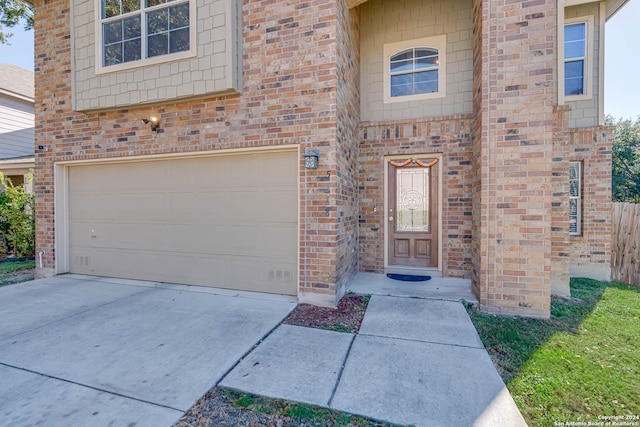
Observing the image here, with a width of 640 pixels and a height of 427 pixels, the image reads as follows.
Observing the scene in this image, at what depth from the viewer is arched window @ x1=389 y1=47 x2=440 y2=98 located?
5.61m

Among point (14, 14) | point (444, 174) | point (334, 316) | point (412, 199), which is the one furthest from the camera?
point (14, 14)

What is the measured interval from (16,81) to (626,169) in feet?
89.7

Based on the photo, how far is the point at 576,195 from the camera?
6.30 meters

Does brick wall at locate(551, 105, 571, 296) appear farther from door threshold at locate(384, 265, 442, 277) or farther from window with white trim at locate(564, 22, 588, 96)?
window with white trim at locate(564, 22, 588, 96)

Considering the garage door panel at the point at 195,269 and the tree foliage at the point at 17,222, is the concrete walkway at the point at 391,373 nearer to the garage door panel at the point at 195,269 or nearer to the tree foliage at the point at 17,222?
the garage door panel at the point at 195,269

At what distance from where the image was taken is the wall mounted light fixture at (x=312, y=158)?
425cm

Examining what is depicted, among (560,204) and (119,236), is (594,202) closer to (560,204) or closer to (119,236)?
(560,204)

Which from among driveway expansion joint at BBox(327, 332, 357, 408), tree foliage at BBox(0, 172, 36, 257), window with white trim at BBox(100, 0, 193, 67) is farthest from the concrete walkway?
tree foliage at BBox(0, 172, 36, 257)

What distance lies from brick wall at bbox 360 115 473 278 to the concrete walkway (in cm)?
199

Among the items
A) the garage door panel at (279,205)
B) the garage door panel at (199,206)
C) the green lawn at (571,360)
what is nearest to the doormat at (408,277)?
the green lawn at (571,360)

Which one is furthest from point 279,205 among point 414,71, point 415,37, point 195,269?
point 415,37

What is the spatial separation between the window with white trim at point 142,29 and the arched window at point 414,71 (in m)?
3.77

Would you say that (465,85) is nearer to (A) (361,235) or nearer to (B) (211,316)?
(A) (361,235)

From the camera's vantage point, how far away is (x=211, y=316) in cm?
388
